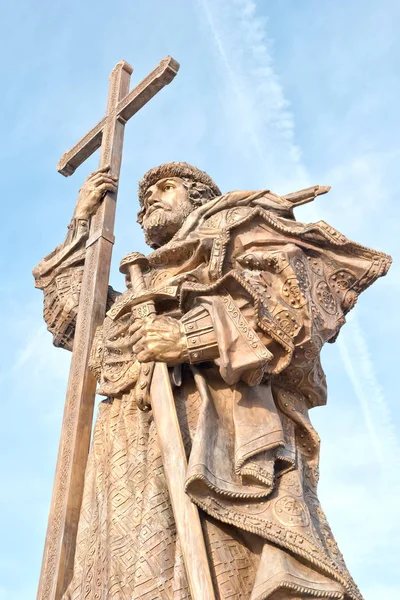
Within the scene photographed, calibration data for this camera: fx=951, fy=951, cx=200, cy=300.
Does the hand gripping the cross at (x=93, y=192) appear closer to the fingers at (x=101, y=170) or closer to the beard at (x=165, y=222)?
the fingers at (x=101, y=170)

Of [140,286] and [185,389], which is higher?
[140,286]

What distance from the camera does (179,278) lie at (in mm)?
6312

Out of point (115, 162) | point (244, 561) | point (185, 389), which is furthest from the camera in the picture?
point (115, 162)

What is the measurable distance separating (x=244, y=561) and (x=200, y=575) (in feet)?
1.34

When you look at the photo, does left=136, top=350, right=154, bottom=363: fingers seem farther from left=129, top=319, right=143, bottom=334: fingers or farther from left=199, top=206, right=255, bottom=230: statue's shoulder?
left=199, top=206, right=255, bottom=230: statue's shoulder

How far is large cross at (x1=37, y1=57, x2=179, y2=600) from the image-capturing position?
611cm

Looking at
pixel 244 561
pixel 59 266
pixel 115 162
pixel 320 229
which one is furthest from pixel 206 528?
pixel 115 162

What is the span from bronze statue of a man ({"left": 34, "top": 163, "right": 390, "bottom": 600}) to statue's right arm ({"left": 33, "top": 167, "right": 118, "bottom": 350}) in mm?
760

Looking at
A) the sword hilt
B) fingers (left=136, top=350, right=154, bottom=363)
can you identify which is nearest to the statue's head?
the sword hilt

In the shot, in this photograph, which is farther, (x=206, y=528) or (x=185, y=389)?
(x=185, y=389)

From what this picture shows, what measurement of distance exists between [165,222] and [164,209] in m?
0.13

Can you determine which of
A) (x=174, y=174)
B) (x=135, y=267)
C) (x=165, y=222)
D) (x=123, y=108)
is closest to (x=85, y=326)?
(x=135, y=267)

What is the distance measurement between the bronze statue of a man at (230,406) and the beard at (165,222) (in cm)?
54

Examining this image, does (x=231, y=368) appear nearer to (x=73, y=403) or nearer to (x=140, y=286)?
(x=140, y=286)
